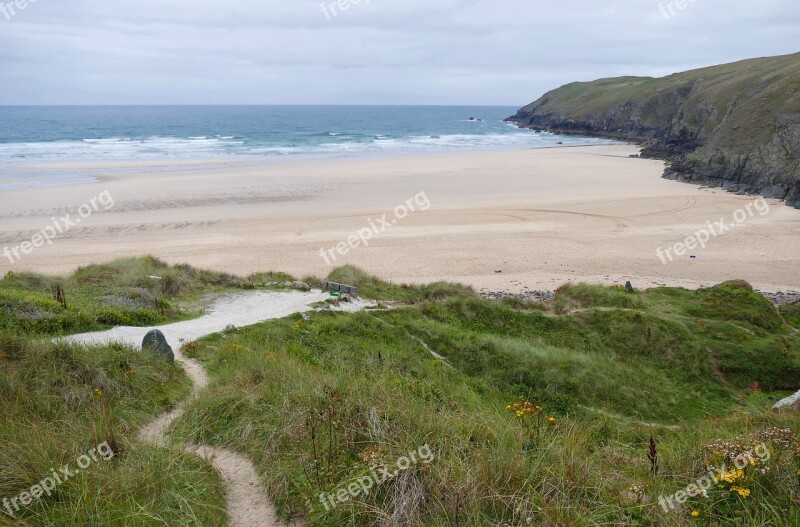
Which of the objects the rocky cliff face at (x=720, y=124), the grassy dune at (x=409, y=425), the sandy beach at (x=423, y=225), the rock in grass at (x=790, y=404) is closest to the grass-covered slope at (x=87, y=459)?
the grassy dune at (x=409, y=425)

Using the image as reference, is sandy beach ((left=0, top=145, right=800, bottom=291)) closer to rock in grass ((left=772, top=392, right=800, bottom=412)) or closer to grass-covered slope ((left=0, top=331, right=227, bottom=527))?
rock in grass ((left=772, top=392, right=800, bottom=412))

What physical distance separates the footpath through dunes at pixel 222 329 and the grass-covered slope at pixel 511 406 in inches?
7.4

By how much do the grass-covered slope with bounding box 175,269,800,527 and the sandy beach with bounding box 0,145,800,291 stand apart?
673cm

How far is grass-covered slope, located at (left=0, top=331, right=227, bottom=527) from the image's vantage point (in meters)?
4.32

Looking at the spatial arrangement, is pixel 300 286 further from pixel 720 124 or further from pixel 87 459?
pixel 720 124

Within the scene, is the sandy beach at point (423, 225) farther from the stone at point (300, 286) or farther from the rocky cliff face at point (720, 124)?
the stone at point (300, 286)

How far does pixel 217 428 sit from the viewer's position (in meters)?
6.29

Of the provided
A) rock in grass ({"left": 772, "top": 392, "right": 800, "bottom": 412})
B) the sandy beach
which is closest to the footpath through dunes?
the sandy beach

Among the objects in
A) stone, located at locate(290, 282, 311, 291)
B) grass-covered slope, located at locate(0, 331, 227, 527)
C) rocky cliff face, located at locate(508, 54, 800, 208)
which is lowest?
stone, located at locate(290, 282, 311, 291)

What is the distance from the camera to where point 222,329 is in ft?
40.0

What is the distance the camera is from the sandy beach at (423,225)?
22.5m

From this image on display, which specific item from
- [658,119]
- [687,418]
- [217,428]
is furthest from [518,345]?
[658,119]

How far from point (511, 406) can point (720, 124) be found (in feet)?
198

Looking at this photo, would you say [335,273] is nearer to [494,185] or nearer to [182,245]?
A: [182,245]
